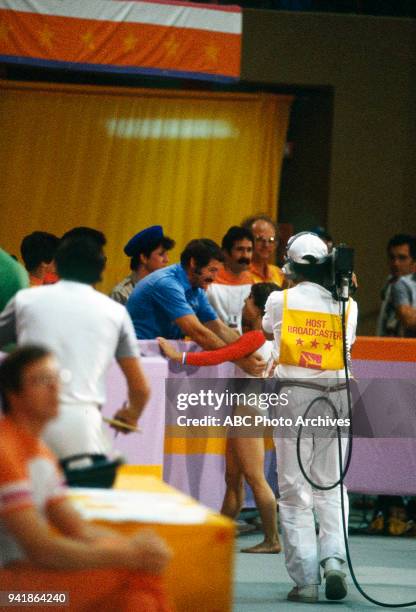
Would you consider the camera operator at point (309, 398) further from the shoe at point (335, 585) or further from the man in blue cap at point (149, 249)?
the man in blue cap at point (149, 249)

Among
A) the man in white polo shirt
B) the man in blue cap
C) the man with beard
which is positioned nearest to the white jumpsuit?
the man in blue cap

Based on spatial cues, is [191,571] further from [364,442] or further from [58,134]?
[58,134]

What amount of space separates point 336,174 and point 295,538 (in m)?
6.80

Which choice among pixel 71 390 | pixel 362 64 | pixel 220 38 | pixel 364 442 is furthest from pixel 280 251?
pixel 71 390

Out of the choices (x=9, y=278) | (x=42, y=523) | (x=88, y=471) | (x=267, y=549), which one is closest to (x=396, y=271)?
(x=267, y=549)

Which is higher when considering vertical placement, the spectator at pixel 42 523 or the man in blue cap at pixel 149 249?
the man in blue cap at pixel 149 249

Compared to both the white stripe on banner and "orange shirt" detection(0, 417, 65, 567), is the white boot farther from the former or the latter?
the white stripe on banner

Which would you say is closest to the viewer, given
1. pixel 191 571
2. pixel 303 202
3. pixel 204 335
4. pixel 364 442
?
pixel 191 571

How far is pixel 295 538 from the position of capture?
5844mm

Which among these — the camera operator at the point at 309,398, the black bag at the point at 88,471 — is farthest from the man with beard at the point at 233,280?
the black bag at the point at 88,471

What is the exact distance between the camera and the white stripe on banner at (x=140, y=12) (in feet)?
31.0

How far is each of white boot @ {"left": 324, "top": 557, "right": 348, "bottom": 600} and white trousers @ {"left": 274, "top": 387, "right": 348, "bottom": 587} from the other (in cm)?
4

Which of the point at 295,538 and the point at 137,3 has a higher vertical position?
the point at 137,3

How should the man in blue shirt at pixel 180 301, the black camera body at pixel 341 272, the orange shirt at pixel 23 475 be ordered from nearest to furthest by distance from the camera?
the orange shirt at pixel 23 475 < the black camera body at pixel 341 272 < the man in blue shirt at pixel 180 301
